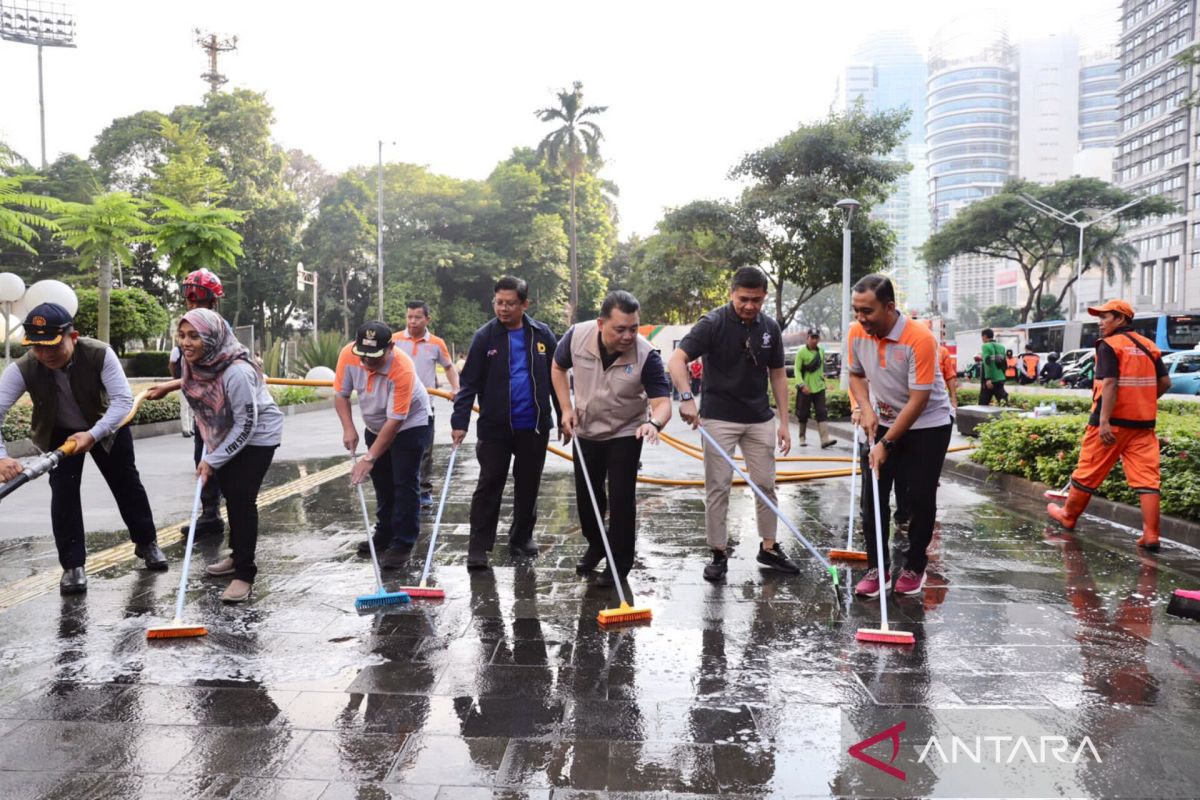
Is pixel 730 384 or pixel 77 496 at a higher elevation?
pixel 730 384

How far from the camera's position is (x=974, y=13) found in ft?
502

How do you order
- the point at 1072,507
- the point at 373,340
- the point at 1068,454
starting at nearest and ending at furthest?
the point at 373,340 < the point at 1072,507 < the point at 1068,454

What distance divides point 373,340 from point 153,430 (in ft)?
35.3

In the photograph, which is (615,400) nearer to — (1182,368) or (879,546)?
(879,546)

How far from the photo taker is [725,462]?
5.15 metres

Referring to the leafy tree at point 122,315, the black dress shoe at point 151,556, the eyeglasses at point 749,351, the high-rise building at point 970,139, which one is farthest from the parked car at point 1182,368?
the high-rise building at point 970,139

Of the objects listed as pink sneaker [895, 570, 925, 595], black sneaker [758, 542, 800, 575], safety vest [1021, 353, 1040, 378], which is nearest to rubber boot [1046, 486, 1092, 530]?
pink sneaker [895, 570, 925, 595]

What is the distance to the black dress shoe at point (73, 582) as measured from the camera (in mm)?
4887

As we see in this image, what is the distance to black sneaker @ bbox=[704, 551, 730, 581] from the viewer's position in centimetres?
518

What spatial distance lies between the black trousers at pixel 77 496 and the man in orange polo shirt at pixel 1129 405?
239 inches

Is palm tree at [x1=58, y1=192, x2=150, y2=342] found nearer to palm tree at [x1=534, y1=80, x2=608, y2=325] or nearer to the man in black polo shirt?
the man in black polo shirt

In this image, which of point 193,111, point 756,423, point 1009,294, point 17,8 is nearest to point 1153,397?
point 756,423

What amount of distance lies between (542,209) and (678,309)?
670 inches

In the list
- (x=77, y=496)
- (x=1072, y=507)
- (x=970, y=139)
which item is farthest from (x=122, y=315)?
(x=970, y=139)
